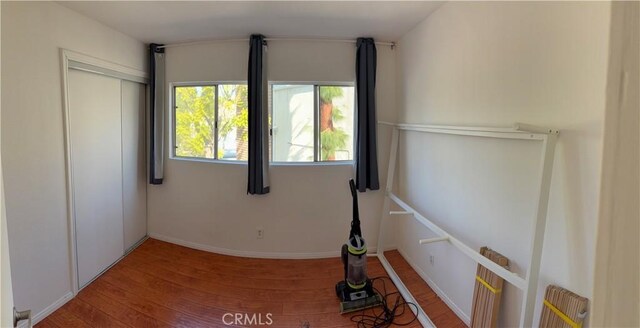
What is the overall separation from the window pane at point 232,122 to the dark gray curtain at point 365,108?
1.32 metres

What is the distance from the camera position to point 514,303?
1704 millimetres

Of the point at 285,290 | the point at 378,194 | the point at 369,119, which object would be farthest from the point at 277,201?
the point at 369,119

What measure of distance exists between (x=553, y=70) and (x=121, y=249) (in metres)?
4.12

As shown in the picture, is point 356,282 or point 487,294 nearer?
point 487,294

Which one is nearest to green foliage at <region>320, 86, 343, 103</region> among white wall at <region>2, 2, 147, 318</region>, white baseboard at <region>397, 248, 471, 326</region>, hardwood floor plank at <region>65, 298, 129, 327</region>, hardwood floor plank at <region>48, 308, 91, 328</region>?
white baseboard at <region>397, 248, 471, 326</region>

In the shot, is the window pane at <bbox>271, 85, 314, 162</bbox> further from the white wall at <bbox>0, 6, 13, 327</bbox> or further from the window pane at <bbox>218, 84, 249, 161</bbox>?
the white wall at <bbox>0, 6, 13, 327</bbox>

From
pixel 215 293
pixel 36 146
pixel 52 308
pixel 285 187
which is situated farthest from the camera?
pixel 285 187

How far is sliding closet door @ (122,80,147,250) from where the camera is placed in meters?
3.14

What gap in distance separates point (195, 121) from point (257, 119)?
3.26 feet

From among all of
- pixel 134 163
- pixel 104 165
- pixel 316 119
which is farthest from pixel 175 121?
pixel 316 119

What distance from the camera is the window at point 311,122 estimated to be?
10.5ft

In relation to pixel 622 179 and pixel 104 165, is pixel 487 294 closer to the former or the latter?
pixel 622 179

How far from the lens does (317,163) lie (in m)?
3.18

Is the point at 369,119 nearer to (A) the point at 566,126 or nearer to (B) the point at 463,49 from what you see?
(B) the point at 463,49
